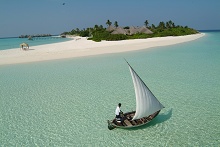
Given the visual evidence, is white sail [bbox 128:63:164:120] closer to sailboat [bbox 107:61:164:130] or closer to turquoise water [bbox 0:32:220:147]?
sailboat [bbox 107:61:164:130]

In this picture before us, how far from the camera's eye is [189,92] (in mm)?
15117

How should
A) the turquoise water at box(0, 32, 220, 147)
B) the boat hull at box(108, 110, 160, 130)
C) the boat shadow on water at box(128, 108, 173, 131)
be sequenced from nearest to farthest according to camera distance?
the turquoise water at box(0, 32, 220, 147) < the boat hull at box(108, 110, 160, 130) < the boat shadow on water at box(128, 108, 173, 131)

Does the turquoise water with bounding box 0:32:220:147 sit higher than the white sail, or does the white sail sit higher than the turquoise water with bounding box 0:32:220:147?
the white sail

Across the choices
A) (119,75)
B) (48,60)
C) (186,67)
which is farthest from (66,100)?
(48,60)

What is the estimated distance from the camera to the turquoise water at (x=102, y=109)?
9.86 m

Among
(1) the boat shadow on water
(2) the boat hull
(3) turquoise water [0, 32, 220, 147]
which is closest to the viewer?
(3) turquoise water [0, 32, 220, 147]

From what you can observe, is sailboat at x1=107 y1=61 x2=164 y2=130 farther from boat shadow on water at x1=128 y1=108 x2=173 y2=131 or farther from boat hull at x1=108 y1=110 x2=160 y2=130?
boat shadow on water at x1=128 y1=108 x2=173 y2=131

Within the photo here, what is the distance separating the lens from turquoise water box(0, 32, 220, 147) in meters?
9.86

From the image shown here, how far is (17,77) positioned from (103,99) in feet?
44.9

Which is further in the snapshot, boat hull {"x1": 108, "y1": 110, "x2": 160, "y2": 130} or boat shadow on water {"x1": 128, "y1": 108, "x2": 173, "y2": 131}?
boat shadow on water {"x1": 128, "y1": 108, "x2": 173, "y2": 131}

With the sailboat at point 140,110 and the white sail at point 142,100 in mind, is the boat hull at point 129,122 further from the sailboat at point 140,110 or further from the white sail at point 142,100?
the white sail at point 142,100

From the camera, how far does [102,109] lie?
13.1 meters

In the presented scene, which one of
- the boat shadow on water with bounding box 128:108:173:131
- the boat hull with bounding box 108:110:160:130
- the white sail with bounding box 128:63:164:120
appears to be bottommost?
the boat shadow on water with bounding box 128:108:173:131

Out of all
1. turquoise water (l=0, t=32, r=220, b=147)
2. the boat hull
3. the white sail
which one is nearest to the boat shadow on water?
turquoise water (l=0, t=32, r=220, b=147)
